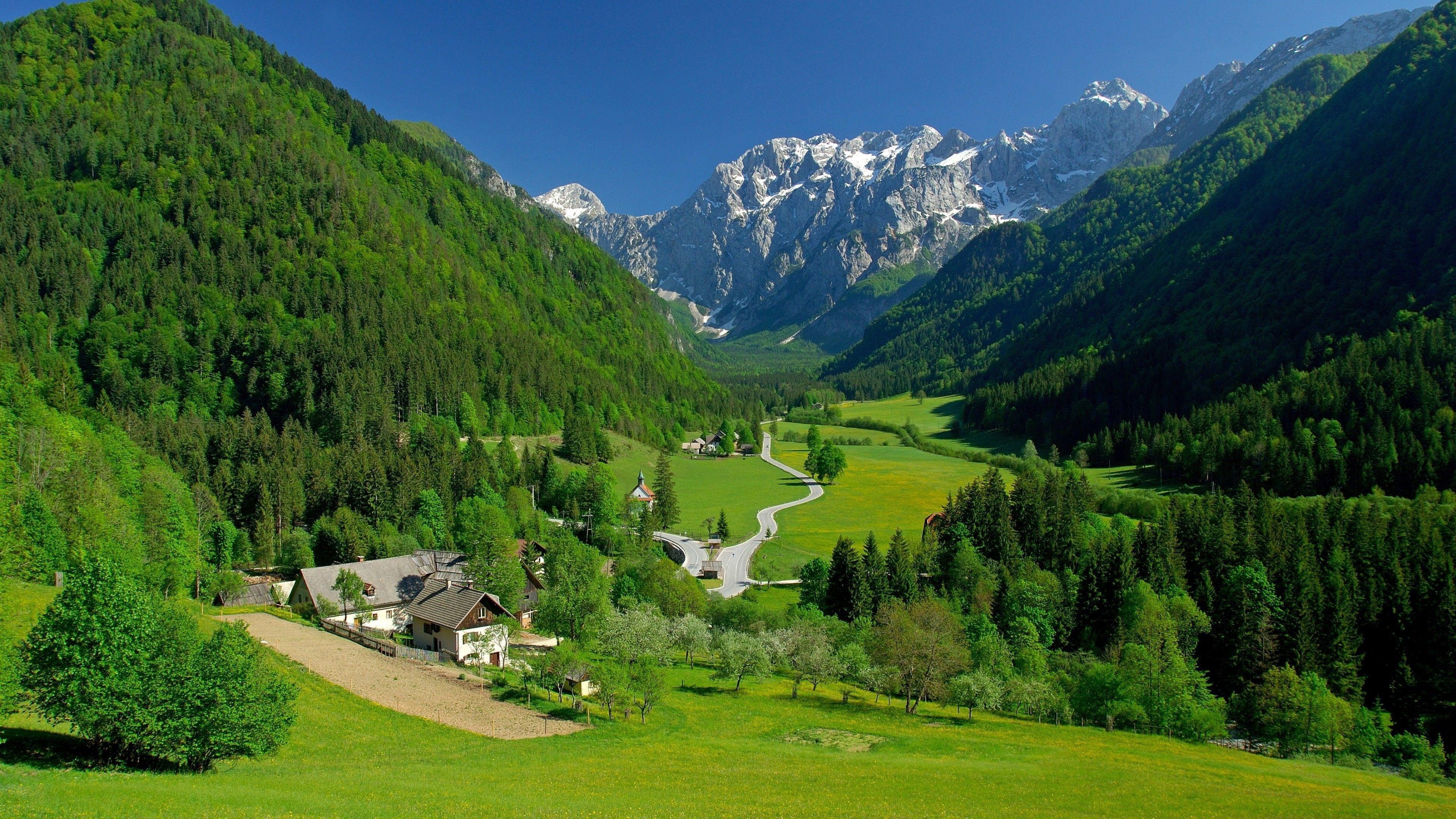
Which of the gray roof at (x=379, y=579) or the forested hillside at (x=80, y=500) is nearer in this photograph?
the forested hillside at (x=80, y=500)

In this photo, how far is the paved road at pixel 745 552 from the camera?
8300 cm

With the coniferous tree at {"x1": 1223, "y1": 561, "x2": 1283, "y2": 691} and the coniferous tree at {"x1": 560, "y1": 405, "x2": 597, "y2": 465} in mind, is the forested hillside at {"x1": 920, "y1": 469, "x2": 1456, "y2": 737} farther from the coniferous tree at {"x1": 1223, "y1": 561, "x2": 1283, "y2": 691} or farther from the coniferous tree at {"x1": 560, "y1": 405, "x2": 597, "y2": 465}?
the coniferous tree at {"x1": 560, "y1": 405, "x2": 597, "y2": 465}

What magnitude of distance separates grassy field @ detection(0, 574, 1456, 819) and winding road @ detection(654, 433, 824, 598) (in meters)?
37.6

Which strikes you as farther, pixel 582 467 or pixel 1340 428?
pixel 582 467

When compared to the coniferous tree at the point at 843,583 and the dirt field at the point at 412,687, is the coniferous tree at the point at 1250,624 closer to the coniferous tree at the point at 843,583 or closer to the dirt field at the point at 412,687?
the coniferous tree at the point at 843,583

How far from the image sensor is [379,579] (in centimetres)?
7112

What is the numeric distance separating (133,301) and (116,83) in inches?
2846

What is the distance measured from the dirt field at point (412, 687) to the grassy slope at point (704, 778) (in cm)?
173

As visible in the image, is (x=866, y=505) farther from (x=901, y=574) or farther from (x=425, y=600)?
(x=425, y=600)

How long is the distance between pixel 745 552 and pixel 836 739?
55592 mm

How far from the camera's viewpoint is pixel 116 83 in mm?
160625

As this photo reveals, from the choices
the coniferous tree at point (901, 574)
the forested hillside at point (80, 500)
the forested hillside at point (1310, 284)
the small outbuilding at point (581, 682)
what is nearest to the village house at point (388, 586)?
the forested hillside at point (80, 500)

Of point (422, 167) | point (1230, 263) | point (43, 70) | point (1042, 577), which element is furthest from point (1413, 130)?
point (43, 70)

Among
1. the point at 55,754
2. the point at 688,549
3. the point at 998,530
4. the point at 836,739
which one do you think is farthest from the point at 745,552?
the point at 55,754
